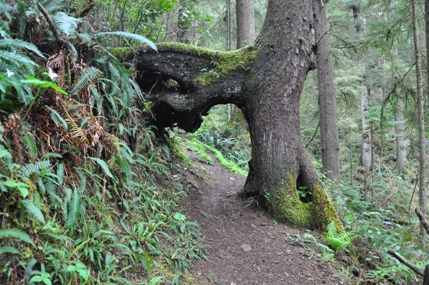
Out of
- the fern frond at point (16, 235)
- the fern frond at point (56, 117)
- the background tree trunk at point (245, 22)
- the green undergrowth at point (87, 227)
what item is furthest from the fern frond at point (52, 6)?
the background tree trunk at point (245, 22)

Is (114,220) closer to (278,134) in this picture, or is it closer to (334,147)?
(278,134)

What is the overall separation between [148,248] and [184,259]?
0.56m

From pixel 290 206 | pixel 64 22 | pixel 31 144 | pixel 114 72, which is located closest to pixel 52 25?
pixel 64 22

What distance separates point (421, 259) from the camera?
6062mm

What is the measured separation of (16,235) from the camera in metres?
2.37

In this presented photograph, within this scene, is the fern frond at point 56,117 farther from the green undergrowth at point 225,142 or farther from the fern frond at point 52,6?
the green undergrowth at point 225,142

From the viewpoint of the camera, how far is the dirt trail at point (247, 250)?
4.32 m

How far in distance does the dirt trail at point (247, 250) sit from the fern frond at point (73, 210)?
1.83 metres

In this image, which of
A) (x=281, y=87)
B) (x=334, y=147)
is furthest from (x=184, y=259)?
(x=334, y=147)

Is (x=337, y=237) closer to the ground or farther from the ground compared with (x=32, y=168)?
closer to the ground

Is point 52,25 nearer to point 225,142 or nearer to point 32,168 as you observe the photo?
point 32,168

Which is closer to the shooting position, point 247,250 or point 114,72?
point 114,72

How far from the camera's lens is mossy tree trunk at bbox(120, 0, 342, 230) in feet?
18.8

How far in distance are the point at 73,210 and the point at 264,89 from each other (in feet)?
13.5
